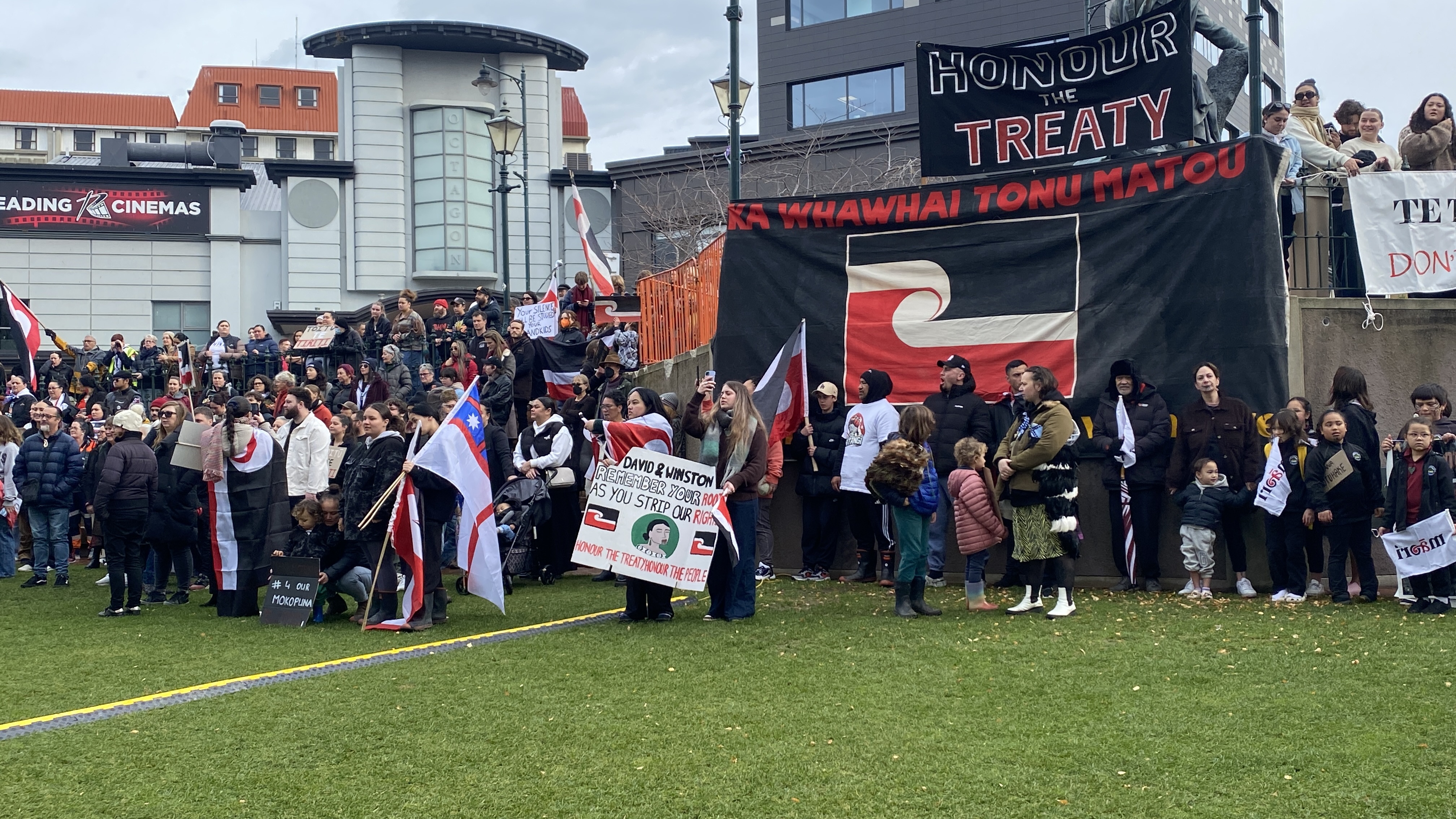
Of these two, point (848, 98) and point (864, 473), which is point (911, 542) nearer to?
point (864, 473)

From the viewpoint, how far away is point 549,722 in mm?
6559

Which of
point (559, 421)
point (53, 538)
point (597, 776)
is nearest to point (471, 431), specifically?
point (559, 421)

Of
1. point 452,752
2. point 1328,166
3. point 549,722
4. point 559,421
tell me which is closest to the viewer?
point 452,752

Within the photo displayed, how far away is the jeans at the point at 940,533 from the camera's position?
460 inches

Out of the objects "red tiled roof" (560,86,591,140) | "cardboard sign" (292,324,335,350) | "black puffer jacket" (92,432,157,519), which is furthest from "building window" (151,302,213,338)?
"red tiled roof" (560,86,591,140)

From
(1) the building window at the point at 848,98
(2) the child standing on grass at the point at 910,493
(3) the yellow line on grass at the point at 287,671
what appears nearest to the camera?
(3) the yellow line on grass at the point at 287,671

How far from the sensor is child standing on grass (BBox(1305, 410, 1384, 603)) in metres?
9.73

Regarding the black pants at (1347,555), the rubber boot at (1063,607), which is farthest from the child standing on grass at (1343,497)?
the rubber boot at (1063,607)

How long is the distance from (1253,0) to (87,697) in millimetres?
10398

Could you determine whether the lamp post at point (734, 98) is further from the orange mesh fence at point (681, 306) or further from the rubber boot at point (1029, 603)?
the rubber boot at point (1029, 603)

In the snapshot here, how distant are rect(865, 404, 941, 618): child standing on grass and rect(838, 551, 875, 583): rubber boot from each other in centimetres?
224

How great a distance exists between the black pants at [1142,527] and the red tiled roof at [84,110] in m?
95.0

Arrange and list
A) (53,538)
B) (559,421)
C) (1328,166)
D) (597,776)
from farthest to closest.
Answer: (53,538) < (559,421) < (1328,166) < (597,776)

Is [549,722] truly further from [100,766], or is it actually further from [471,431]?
[471,431]
